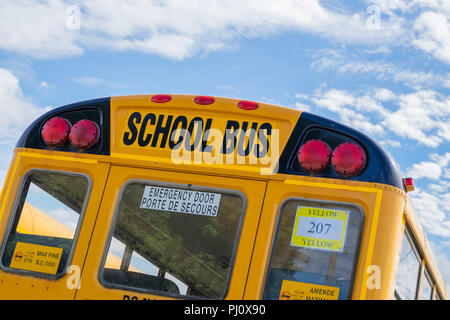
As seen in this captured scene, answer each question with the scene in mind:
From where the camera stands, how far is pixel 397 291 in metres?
3.56

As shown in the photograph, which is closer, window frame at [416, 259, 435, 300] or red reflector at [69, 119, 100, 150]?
red reflector at [69, 119, 100, 150]

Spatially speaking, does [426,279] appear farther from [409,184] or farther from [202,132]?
[202,132]

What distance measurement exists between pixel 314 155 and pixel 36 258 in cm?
188

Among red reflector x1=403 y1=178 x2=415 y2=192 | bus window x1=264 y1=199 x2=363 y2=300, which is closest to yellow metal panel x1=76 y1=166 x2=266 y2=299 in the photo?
bus window x1=264 y1=199 x2=363 y2=300

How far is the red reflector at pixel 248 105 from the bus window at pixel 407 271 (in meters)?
1.21

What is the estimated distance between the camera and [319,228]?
11.2 feet

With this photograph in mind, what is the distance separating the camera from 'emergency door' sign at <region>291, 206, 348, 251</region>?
336cm

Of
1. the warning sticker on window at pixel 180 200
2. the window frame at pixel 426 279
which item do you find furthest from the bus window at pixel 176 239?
the window frame at pixel 426 279

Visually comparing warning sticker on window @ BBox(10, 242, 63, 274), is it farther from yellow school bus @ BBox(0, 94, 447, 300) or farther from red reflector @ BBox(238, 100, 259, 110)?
red reflector @ BBox(238, 100, 259, 110)

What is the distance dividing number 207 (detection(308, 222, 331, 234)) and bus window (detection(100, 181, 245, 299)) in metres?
0.42

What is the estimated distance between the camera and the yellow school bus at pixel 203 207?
3.39 m
